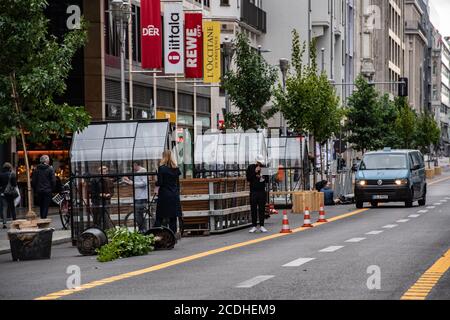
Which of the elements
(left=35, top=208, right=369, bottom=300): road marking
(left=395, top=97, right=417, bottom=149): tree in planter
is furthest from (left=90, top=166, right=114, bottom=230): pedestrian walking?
(left=395, top=97, right=417, bottom=149): tree in planter

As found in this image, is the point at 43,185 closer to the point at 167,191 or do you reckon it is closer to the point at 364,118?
the point at 167,191

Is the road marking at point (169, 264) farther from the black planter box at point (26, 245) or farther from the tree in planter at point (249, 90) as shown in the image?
the tree in planter at point (249, 90)

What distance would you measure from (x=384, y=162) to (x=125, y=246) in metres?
22.6

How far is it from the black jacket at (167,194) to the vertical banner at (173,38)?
22.9 m

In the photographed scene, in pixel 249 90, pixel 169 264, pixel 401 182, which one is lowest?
pixel 169 264

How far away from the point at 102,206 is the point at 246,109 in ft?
89.1

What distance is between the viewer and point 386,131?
9012cm

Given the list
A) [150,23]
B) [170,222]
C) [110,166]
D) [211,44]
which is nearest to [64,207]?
[110,166]

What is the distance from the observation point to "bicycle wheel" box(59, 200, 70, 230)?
32.4 meters

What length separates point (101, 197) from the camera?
1018 inches

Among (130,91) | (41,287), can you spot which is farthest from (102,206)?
(130,91)

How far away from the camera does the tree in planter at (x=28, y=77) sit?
82.9ft

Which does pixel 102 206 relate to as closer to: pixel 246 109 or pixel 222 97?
pixel 246 109

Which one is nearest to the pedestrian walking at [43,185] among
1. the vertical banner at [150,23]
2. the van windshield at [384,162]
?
the vertical banner at [150,23]
